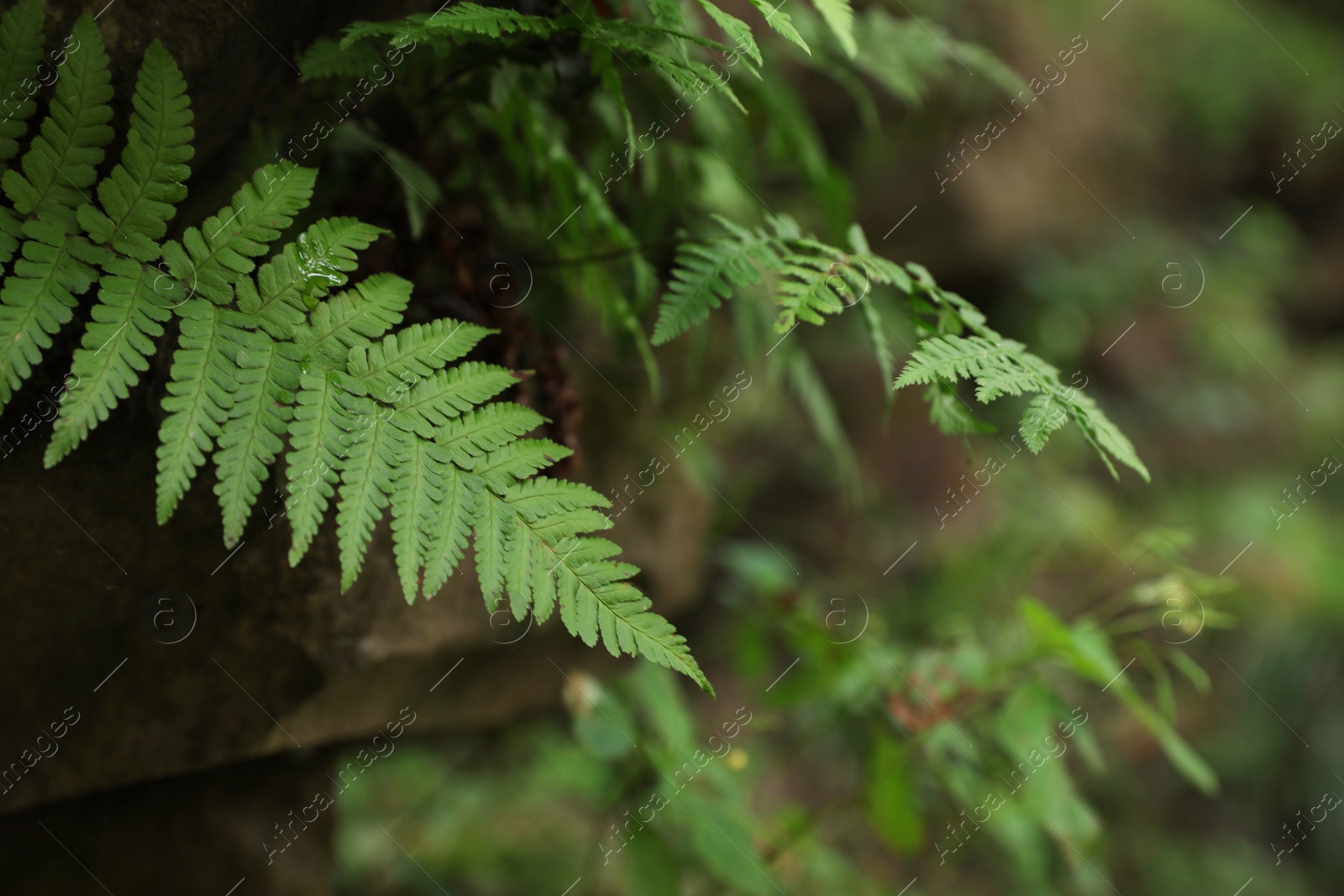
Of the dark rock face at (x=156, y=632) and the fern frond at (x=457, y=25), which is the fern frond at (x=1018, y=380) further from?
the dark rock face at (x=156, y=632)

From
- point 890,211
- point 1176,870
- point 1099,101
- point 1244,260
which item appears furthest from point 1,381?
point 1244,260

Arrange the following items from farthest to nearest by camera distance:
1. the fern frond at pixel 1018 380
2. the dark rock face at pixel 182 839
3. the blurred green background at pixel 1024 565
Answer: the blurred green background at pixel 1024 565 < the dark rock face at pixel 182 839 < the fern frond at pixel 1018 380

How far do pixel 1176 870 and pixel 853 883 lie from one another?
7.52 feet

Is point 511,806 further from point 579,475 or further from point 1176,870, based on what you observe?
point 1176,870


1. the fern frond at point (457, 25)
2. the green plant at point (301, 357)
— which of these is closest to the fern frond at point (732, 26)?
the green plant at point (301, 357)

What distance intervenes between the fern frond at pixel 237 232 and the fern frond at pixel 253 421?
86 millimetres

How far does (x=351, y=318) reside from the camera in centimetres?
116

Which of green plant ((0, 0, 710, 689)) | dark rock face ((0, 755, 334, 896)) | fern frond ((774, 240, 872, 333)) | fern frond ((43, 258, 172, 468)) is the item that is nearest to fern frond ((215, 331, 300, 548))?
green plant ((0, 0, 710, 689))

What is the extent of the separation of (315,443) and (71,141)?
1.62 feet

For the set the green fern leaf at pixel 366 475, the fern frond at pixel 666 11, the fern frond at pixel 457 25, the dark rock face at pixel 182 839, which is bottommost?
the dark rock face at pixel 182 839

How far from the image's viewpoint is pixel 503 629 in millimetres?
1832

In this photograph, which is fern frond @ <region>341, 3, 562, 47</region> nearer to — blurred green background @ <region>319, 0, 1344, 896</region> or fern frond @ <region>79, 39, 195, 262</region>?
fern frond @ <region>79, 39, 195, 262</region>

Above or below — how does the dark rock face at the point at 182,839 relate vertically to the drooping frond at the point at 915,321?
below

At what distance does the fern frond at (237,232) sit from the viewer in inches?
44.3
